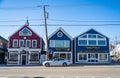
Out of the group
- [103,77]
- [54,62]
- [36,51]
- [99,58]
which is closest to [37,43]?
[36,51]

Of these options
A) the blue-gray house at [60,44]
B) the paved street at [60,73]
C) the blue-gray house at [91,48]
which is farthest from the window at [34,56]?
the paved street at [60,73]

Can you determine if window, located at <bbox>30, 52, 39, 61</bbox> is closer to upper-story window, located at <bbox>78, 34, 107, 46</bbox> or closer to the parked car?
the parked car

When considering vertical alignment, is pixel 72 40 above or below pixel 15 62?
above

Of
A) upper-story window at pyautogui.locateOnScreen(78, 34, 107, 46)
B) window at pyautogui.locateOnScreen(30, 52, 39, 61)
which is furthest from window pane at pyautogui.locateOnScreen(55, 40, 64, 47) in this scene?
window at pyautogui.locateOnScreen(30, 52, 39, 61)

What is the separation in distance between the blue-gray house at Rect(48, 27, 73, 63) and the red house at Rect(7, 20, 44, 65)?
2.87 meters

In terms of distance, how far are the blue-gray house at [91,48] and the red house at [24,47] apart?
8691 mm

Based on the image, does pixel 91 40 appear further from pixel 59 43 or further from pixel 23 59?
pixel 23 59

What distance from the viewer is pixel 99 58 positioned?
50.6 meters

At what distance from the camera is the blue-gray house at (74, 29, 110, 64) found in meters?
Result: 50.3

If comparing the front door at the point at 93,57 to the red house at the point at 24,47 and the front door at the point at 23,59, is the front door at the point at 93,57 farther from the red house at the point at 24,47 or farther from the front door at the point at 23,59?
the front door at the point at 23,59

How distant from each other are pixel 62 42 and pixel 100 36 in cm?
869

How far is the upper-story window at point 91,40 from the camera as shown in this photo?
5066 centimetres

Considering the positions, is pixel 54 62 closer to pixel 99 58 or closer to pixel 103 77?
pixel 99 58

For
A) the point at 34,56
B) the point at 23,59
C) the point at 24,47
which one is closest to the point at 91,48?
the point at 34,56
